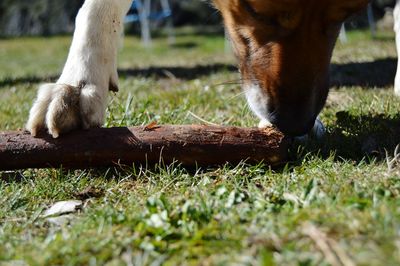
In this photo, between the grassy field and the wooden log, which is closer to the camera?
the grassy field

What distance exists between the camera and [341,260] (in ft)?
4.65

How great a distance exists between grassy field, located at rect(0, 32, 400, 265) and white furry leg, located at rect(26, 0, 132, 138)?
8.4 inches

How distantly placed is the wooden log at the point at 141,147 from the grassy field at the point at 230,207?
0.05 m

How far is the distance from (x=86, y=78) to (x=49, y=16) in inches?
601

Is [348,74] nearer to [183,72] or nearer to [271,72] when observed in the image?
[183,72]

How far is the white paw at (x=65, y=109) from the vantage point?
2482 millimetres

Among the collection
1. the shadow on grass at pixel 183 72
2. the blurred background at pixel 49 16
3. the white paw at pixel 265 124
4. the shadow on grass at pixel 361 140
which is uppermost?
the white paw at pixel 265 124

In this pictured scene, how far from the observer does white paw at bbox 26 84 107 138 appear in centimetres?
248

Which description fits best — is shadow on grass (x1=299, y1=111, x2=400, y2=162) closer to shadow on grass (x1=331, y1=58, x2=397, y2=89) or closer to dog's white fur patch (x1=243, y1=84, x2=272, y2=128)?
dog's white fur patch (x1=243, y1=84, x2=272, y2=128)

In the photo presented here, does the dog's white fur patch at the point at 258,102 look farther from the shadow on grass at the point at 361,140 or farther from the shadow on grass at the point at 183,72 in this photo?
the shadow on grass at the point at 183,72

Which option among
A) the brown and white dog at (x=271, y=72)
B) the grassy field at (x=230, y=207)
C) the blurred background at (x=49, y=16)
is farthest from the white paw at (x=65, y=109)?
the blurred background at (x=49, y=16)

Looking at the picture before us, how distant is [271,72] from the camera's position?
261 cm

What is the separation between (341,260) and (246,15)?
161 centimetres

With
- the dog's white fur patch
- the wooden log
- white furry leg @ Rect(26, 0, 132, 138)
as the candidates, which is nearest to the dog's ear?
the dog's white fur patch
